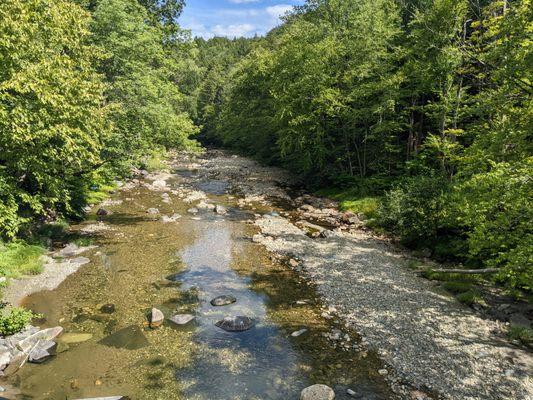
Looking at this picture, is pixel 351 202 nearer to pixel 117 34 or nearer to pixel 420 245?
pixel 420 245

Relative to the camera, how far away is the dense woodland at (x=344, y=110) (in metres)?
13.5

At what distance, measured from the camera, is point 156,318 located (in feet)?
50.4

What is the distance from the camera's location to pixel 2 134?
15773 millimetres

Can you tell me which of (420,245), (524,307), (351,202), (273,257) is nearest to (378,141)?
(351,202)

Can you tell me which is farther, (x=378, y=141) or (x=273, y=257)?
(x=378, y=141)

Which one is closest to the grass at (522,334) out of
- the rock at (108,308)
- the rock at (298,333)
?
the rock at (298,333)

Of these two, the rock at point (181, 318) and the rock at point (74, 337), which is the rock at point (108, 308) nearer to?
the rock at point (74, 337)

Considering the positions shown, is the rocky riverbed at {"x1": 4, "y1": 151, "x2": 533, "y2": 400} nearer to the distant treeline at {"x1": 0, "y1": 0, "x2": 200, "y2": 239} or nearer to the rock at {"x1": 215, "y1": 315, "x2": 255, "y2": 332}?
the rock at {"x1": 215, "y1": 315, "x2": 255, "y2": 332}

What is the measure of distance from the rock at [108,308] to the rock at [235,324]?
15.0 ft

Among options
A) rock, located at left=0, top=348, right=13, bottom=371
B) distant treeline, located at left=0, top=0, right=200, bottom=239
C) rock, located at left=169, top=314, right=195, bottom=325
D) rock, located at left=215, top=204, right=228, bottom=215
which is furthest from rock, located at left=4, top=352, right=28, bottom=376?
rock, located at left=215, top=204, right=228, bottom=215

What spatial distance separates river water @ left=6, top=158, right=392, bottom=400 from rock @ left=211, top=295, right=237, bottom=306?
0.91 ft

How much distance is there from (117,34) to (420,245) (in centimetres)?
2493

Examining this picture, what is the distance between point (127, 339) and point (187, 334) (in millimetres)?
2209

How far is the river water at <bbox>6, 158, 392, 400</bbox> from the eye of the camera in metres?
11.8
